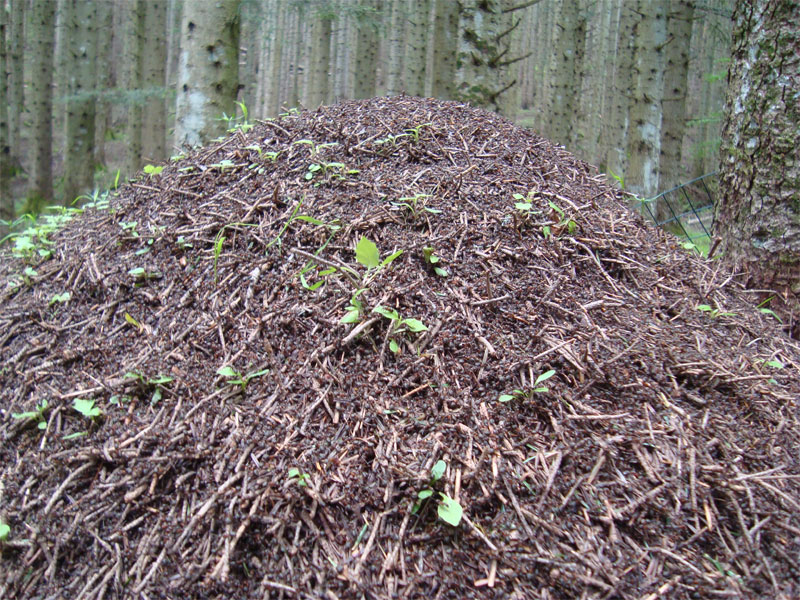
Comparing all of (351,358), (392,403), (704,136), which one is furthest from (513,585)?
(704,136)

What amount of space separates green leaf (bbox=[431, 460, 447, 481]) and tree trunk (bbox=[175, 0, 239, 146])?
157 inches

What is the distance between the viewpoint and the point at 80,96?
31.1ft

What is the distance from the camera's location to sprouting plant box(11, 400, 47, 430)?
7.30 ft

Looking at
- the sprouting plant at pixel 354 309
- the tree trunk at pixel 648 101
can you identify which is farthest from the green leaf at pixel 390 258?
the tree trunk at pixel 648 101

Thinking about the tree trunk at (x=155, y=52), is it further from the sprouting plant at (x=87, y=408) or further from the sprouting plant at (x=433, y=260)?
the sprouting plant at (x=433, y=260)

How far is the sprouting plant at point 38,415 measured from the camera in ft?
7.30

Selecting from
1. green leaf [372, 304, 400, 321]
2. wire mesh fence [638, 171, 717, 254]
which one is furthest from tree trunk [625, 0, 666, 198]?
green leaf [372, 304, 400, 321]

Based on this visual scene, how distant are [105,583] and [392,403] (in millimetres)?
1156

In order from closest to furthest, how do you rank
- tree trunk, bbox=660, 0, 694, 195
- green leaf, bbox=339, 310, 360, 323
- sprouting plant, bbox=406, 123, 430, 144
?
green leaf, bbox=339, 310, 360, 323, sprouting plant, bbox=406, 123, 430, 144, tree trunk, bbox=660, 0, 694, 195

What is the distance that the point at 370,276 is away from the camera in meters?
2.48

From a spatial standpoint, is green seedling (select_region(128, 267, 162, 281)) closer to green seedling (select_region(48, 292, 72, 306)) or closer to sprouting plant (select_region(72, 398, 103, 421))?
green seedling (select_region(48, 292, 72, 306))

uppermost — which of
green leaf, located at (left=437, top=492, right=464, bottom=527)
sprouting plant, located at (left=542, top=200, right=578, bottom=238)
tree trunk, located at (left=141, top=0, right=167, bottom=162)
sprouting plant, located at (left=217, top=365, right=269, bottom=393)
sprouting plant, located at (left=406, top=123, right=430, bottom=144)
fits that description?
tree trunk, located at (left=141, top=0, right=167, bottom=162)

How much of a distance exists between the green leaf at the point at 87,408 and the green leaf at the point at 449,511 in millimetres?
1446

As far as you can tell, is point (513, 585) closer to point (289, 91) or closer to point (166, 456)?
point (166, 456)
